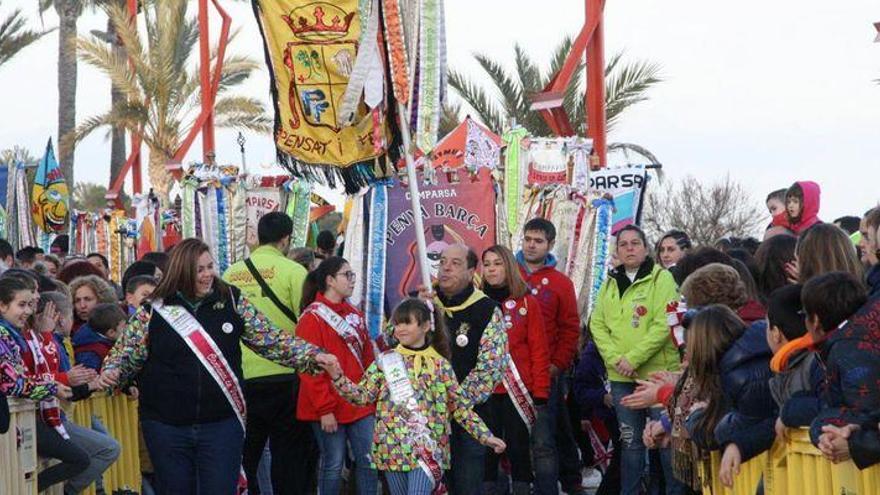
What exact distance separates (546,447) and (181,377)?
136 inches

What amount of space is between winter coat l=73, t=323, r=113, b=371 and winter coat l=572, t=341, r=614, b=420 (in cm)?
359

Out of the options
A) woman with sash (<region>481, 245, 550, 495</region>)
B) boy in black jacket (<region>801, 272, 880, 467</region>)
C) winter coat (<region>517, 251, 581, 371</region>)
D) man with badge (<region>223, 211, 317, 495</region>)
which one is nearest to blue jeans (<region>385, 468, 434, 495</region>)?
woman with sash (<region>481, 245, 550, 495</region>)

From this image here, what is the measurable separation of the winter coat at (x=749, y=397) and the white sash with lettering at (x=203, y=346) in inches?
112

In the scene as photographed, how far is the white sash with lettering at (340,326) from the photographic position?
35.0 ft

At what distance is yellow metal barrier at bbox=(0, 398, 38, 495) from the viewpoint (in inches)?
347

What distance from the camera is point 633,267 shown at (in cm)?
1107

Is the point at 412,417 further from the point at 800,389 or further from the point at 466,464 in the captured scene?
the point at 800,389

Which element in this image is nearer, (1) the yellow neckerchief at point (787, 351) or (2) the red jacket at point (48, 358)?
(1) the yellow neckerchief at point (787, 351)

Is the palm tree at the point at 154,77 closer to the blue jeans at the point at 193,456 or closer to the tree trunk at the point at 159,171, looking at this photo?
the tree trunk at the point at 159,171

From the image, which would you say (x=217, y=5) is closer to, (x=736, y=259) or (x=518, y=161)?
(x=518, y=161)

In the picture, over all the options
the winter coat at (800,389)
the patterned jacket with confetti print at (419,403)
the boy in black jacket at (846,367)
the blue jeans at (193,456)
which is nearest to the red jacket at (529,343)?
the patterned jacket with confetti print at (419,403)

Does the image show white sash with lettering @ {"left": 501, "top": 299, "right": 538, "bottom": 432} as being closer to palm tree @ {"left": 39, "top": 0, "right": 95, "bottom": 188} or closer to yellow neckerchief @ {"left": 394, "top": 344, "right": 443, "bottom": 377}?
yellow neckerchief @ {"left": 394, "top": 344, "right": 443, "bottom": 377}

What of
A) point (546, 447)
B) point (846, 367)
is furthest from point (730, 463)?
point (546, 447)

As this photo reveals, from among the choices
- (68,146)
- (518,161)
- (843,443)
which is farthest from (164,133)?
(843,443)
